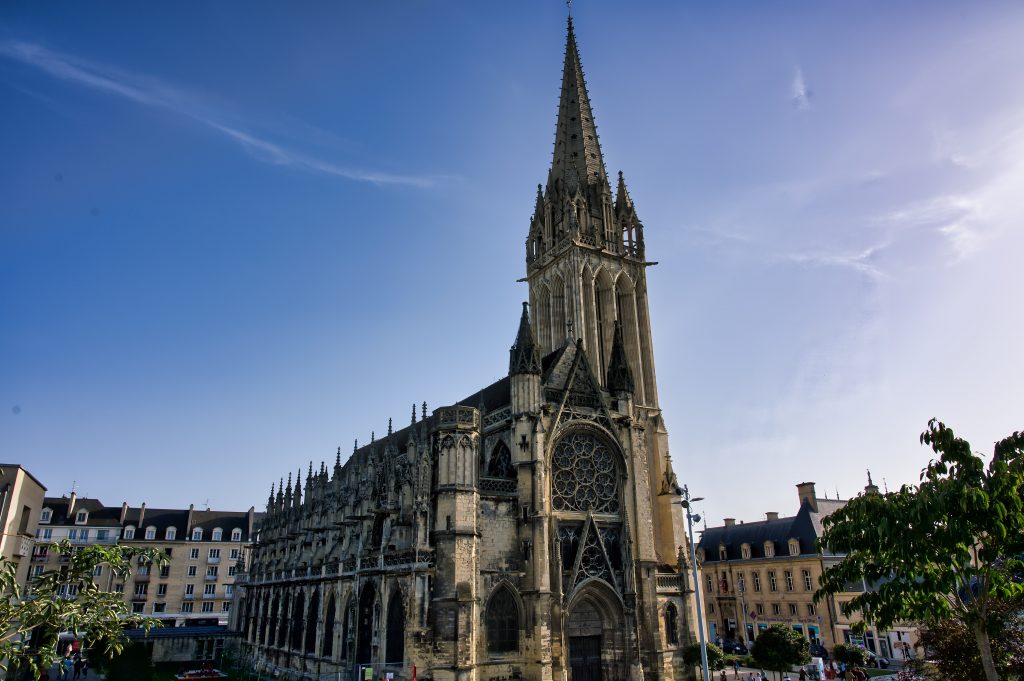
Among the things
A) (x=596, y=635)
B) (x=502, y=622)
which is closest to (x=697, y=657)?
(x=596, y=635)

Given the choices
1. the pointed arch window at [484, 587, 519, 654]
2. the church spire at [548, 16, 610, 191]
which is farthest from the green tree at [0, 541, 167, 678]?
the church spire at [548, 16, 610, 191]

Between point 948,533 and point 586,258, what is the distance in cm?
3474

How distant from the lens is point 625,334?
4928 centimetres

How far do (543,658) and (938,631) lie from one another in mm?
16091

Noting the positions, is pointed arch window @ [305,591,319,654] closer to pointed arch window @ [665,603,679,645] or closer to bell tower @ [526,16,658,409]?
pointed arch window @ [665,603,679,645]

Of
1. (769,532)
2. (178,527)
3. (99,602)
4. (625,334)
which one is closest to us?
(99,602)

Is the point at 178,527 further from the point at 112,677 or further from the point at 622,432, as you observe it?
the point at 622,432

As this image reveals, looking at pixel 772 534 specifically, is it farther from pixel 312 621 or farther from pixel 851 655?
pixel 312 621

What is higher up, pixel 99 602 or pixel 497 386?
pixel 497 386

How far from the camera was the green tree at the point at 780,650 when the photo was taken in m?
30.5

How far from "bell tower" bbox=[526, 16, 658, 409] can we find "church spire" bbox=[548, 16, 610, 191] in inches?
3.3

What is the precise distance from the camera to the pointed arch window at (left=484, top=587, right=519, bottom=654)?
30469 mm

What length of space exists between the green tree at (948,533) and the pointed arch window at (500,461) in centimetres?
2008

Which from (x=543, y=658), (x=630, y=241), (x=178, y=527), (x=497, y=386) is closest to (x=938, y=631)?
(x=543, y=658)
